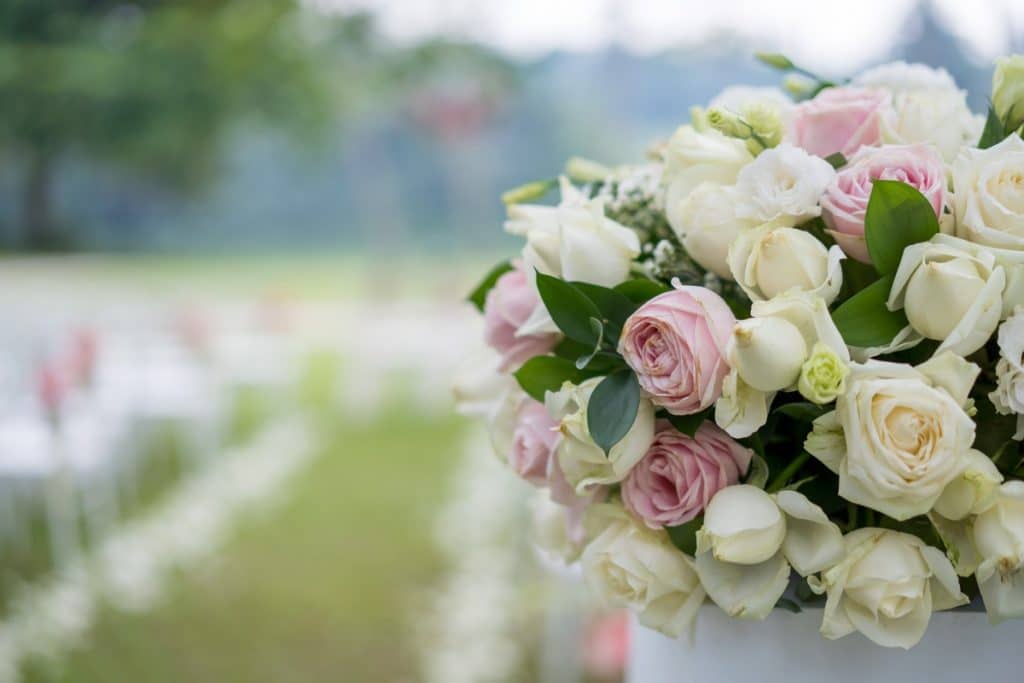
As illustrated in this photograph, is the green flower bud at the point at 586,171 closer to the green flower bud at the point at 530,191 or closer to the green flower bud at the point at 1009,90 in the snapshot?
the green flower bud at the point at 530,191

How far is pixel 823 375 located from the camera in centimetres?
46

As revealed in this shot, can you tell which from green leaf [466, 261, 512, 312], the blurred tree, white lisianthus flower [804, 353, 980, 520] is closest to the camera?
white lisianthus flower [804, 353, 980, 520]

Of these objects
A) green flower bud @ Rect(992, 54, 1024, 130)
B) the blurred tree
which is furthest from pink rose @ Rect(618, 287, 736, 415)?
the blurred tree

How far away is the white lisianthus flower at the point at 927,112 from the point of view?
57 cm

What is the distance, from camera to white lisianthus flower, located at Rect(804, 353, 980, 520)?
454 mm

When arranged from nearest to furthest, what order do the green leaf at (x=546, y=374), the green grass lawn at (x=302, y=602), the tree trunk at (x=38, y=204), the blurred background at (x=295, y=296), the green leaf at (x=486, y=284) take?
the green leaf at (x=546, y=374) → the green leaf at (x=486, y=284) → the green grass lawn at (x=302, y=602) → the blurred background at (x=295, y=296) → the tree trunk at (x=38, y=204)

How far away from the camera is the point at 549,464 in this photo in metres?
0.56

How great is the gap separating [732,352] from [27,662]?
245 centimetres

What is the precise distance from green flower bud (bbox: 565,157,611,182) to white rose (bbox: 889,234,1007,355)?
27cm

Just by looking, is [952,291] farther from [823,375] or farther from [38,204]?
[38,204]

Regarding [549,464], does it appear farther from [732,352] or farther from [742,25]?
[742,25]

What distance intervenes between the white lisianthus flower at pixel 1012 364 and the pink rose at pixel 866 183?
7 centimetres

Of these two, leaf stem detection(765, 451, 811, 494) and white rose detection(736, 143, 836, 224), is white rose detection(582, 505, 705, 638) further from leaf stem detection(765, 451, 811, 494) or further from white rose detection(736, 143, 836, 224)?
white rose detection(736, 143, 836, 224)

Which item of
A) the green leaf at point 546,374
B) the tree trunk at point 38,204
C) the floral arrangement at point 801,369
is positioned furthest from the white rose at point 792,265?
the tree trunk at point 38,204
